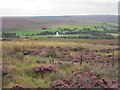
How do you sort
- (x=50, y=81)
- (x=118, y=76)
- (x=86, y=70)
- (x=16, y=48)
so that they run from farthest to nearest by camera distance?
(x=16, y=48)
(x=86, y=70)
(x=118, y=76)
(x=50, y=81)

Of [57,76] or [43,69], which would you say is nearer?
[57,76]

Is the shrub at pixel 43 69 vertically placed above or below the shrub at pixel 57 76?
above

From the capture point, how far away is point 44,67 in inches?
351

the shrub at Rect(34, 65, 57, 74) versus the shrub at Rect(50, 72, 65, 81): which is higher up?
the shrub at Rect(34, 65, 57, 74)

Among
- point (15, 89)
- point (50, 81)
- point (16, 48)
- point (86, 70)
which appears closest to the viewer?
point (15, 89)

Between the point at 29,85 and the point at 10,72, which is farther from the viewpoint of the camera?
the point at 10,72

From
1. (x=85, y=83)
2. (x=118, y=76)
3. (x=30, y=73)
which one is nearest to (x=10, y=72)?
(x=30, y=73)

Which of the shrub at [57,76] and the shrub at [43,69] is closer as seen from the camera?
the shrub at [57,76]

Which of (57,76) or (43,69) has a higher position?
(43,69)

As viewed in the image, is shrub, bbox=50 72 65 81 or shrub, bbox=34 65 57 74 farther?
shrub, bbox=34 65 57 74

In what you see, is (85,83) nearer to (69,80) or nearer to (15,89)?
(69,80)

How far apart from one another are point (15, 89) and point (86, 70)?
3.69m

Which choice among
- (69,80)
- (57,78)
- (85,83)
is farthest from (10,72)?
(85,83)

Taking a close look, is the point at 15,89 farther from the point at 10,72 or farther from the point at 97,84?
the point at 97,84
